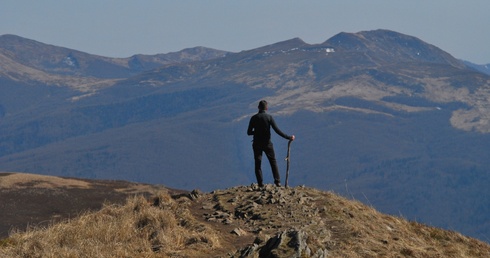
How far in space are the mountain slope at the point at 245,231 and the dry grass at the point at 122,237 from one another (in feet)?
0.07

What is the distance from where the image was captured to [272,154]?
70.0 ft

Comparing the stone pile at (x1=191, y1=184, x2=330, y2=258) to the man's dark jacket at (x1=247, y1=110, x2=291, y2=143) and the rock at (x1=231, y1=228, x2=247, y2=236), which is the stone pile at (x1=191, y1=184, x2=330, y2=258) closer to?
the rock at (x1=231, y1=228, x2=247, y2=236)

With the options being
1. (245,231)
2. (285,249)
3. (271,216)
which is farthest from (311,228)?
(285,249)

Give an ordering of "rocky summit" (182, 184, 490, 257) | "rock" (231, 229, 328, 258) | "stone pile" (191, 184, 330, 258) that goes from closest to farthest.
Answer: "rock" (231, 229, 328, 258)
"stone pile" (191, 184, 330, 258)
"rocky summit" (182, 184, 490, 257)

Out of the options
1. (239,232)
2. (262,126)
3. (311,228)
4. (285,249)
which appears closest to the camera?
(285,249)

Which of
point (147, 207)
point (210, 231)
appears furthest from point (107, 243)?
point (147, 207)

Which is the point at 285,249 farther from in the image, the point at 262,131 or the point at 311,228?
the point at 262,131

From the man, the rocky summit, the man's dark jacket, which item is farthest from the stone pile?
the man's dark jacket

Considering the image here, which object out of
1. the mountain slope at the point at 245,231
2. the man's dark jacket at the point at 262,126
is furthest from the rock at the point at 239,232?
the man's dark jacket at the point at 262,126

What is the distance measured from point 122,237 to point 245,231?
3.05 metres

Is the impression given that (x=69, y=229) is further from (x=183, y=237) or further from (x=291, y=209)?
(x=291, y=209)

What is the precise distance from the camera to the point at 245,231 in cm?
1678

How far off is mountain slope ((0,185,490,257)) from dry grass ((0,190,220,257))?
0.8 inches

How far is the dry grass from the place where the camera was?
13.7 metres
